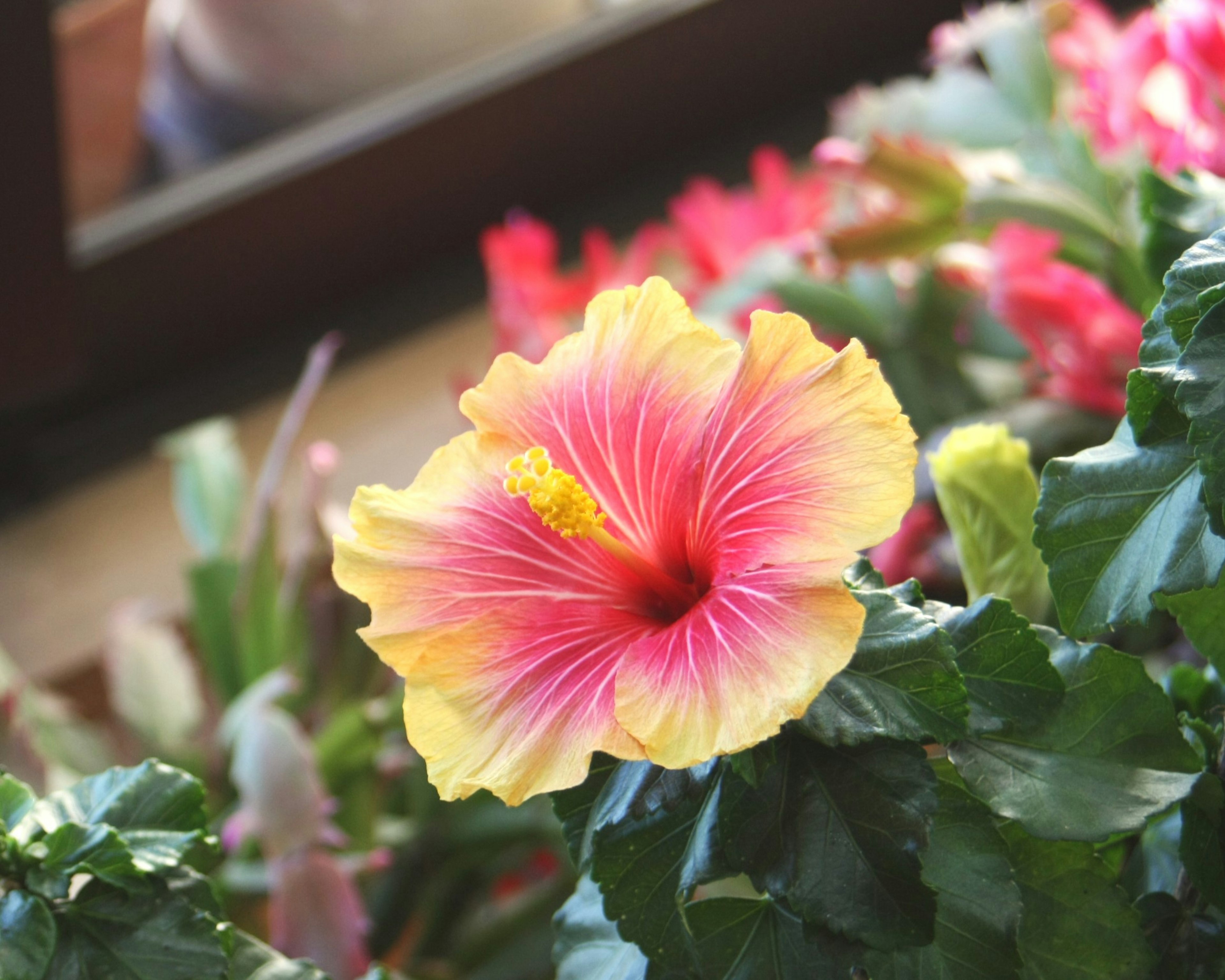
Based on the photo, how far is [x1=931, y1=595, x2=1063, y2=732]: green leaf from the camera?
0.24 m

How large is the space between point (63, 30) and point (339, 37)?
0.59 ft

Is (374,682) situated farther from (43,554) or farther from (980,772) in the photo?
(980,772)

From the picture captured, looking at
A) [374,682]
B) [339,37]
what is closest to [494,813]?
[374,682]

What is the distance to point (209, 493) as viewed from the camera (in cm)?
62

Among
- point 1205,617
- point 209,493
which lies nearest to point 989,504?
point 1205,617

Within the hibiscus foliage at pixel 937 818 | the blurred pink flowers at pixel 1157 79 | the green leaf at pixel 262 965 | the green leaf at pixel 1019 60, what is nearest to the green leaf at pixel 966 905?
the hibiscus foliage at pixel 937 818

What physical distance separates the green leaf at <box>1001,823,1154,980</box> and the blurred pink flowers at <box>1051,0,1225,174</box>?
23 centimetres

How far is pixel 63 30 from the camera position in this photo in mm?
802

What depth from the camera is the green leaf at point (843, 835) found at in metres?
0.21

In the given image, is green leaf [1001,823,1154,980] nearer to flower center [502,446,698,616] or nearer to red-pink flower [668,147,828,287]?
flower center [502,446,698,616]

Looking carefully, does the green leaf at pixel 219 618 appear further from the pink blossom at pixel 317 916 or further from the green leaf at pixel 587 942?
the green leaf at pixel 587 942

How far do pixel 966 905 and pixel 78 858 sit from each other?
0.17 metres

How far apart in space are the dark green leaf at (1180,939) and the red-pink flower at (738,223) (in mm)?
472

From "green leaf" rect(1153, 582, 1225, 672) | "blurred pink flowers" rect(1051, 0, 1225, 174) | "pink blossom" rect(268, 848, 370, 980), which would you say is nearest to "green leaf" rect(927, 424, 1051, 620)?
"green leaf" rect(1153, 582, 1225, 672)
